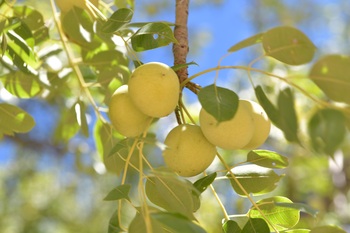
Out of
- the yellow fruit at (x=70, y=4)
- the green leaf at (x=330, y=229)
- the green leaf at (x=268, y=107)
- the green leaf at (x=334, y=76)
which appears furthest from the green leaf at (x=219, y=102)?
the yellow fruit at (x=70, y=4)

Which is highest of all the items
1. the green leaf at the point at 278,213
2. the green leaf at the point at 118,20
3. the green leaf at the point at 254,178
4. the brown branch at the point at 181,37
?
the green leaf at the point at 118,20

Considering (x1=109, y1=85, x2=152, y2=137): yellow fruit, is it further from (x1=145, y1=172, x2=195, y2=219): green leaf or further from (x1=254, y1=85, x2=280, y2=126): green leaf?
(x1=254, y1=85, x2=280, y2=126): green leaf

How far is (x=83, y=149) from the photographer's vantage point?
2471 millimetres

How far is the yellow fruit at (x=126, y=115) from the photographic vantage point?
3.87 ft

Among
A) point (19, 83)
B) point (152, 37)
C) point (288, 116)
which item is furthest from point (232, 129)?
point (19, 83)

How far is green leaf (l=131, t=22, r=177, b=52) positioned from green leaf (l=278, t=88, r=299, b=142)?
0.34 meters

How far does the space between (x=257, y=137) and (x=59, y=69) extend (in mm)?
769

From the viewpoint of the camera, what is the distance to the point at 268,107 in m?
1.00

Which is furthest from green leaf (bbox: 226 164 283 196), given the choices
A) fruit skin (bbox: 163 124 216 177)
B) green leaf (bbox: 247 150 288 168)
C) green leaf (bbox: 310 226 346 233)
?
green leaf (bbox: 310 226 346 233)

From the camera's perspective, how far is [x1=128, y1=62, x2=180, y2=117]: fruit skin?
3.61 ft

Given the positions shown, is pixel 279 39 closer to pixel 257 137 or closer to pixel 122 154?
pixel 257 137

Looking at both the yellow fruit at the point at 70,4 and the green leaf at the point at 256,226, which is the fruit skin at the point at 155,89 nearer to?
the green leaf at the point at 256,226

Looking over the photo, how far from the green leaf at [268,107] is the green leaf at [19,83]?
0.79 meters

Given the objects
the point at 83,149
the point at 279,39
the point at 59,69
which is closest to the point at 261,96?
the point at 279,39
